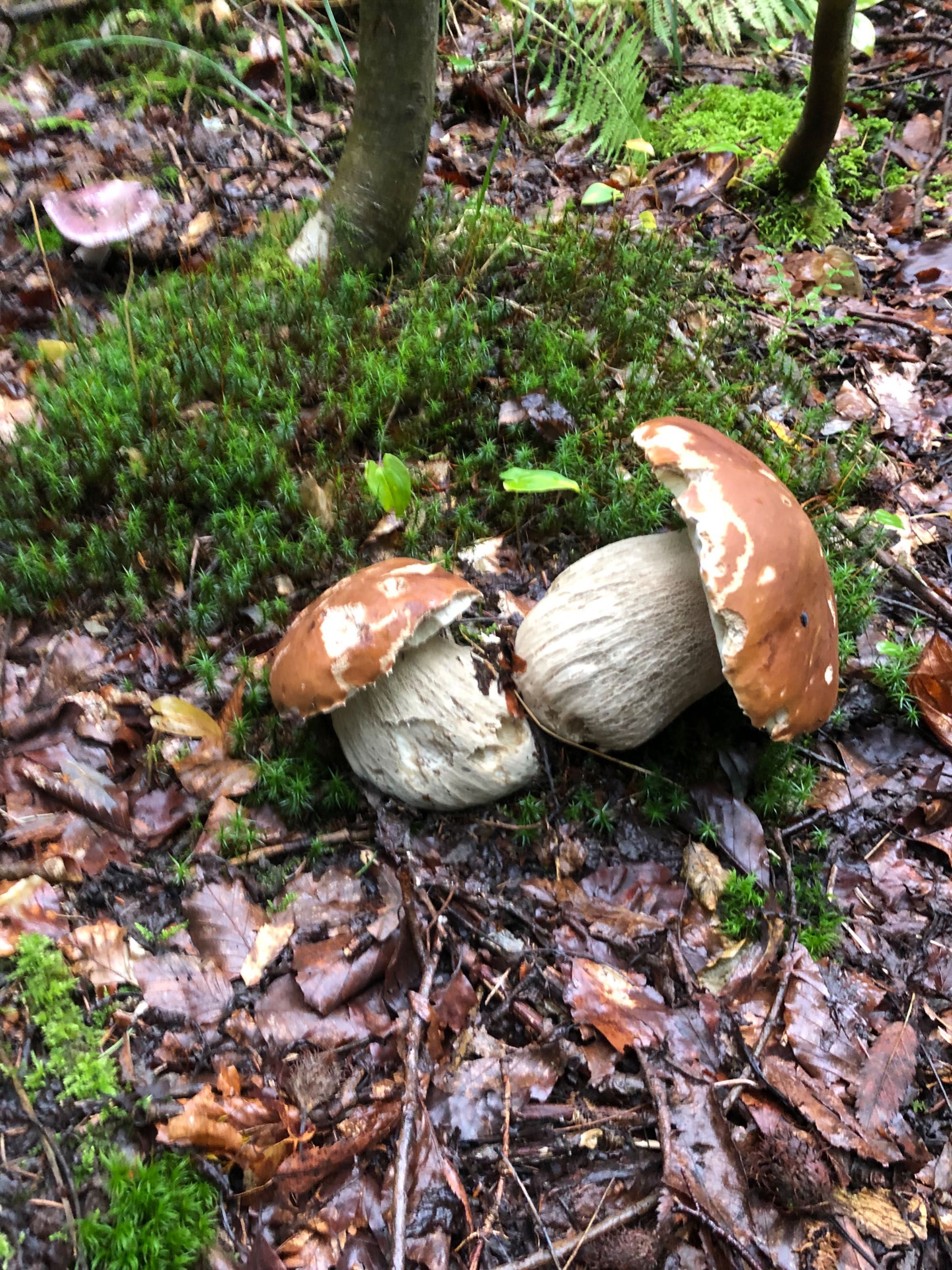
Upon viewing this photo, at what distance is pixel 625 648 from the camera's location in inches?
99.9

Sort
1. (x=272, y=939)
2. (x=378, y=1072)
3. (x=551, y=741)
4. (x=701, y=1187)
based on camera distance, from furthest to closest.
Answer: (x=551, y=741)
(x=272, y=939)
(x=378, y=1072)
(x=701, y=1187)

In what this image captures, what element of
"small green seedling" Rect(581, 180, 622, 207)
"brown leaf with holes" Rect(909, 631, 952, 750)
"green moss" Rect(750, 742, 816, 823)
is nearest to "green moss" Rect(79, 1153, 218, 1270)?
"green moss" Rect(750, 742, 816, 823)

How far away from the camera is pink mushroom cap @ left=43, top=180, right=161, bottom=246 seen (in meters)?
3.63

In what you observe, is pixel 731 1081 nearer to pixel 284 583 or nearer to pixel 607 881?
pixel 607 881

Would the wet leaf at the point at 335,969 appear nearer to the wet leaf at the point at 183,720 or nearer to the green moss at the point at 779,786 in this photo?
the wet leaf at the point at 183,720

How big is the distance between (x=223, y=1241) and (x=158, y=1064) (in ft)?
1.46

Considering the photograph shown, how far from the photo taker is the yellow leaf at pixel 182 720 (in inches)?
106

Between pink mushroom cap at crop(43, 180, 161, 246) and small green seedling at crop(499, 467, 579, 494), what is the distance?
236 cm

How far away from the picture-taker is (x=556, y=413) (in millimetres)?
3377

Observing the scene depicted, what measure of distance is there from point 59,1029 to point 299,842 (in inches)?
32.4

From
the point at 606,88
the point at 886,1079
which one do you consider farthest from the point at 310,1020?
the point at 606,88

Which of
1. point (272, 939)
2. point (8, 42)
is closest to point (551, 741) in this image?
point (272, 939)

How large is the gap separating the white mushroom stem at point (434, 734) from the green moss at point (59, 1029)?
3.43ft

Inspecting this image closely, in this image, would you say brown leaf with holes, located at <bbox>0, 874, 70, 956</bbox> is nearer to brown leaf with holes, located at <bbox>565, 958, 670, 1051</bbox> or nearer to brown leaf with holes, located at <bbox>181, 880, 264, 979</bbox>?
brown leaf with holes, located at <bbox>181, 880, 264, 979</bbox>
